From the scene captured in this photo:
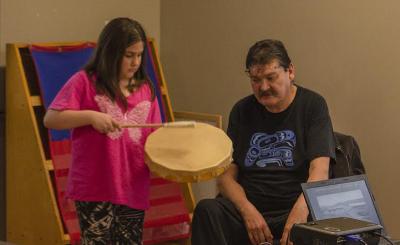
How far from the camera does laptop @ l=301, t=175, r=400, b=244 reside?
229 centimetres

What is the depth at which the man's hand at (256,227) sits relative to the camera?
2652 millimetres

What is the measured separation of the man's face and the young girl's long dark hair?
19.3 inches

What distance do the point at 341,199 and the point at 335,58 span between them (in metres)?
1.25

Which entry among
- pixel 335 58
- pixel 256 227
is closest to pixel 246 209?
pixel 256 227

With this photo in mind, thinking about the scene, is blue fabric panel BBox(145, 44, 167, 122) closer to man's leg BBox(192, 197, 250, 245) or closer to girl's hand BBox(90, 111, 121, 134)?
man's leg BBox(192, 197, 250, 245)

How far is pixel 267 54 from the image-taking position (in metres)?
2.78

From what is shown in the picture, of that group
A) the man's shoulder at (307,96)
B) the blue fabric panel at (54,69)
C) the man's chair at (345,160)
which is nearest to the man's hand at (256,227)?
the man's chair at (345,160)

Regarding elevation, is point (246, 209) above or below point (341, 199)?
below

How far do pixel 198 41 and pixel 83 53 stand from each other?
76 cm

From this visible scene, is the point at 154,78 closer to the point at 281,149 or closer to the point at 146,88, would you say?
the point at 146,88

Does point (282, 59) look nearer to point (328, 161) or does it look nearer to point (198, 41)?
point (328, 161)

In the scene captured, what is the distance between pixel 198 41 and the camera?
165 inches

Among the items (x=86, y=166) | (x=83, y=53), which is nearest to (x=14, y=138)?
(x=83, y=53)

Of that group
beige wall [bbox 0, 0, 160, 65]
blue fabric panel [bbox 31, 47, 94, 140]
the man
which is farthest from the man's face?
beige wall [bbox 0, 0, 160, 65]
